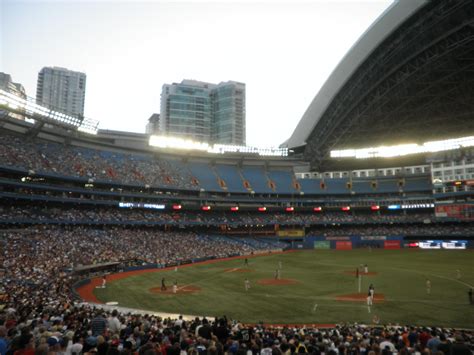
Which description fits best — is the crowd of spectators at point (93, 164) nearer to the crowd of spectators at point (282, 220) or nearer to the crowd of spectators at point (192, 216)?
the crowd of spectators at point (192, 216)

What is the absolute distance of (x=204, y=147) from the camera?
3435 inches

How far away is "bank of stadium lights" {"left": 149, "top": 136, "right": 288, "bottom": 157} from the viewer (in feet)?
271

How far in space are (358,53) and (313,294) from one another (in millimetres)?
43755

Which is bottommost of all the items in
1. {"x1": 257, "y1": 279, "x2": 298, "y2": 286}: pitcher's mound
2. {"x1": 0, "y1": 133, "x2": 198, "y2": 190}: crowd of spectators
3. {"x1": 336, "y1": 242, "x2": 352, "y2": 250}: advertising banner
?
{"x1": 257, "y1": 279, "x2": 298, "y2": 286}: pitcher's mound

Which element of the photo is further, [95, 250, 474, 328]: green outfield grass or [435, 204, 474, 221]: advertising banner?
[435, 204, 474, 221]: advertising banner

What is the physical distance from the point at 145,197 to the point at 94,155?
14.1 meters

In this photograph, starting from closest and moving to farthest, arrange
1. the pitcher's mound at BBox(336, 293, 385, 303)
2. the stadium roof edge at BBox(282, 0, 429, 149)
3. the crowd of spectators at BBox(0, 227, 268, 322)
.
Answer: the crowd of spectators at BBox(0, 227, 268, 322) → the pitcher's mound at BBox(336, 293, 385, 303) → the stadium roof edge at BBox(282, 0, 429, 149)

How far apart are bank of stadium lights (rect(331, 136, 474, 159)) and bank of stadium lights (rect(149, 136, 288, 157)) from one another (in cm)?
1610

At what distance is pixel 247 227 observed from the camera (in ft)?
292

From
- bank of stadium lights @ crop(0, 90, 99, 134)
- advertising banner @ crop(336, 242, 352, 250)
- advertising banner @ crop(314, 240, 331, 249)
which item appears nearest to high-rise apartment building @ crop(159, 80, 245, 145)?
advertising banner @ crop(314, 240, 331, 249)

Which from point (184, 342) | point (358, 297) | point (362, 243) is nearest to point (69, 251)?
point (358, 297)

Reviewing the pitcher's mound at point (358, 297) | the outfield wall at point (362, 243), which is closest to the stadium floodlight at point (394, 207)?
the outfield wall at point (362, 243)

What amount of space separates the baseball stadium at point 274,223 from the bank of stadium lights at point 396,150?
1.22 ft

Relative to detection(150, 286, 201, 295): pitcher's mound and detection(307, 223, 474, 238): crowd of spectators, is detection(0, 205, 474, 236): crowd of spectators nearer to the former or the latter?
detection(307, 223, 474, 238): crowd of spectators
